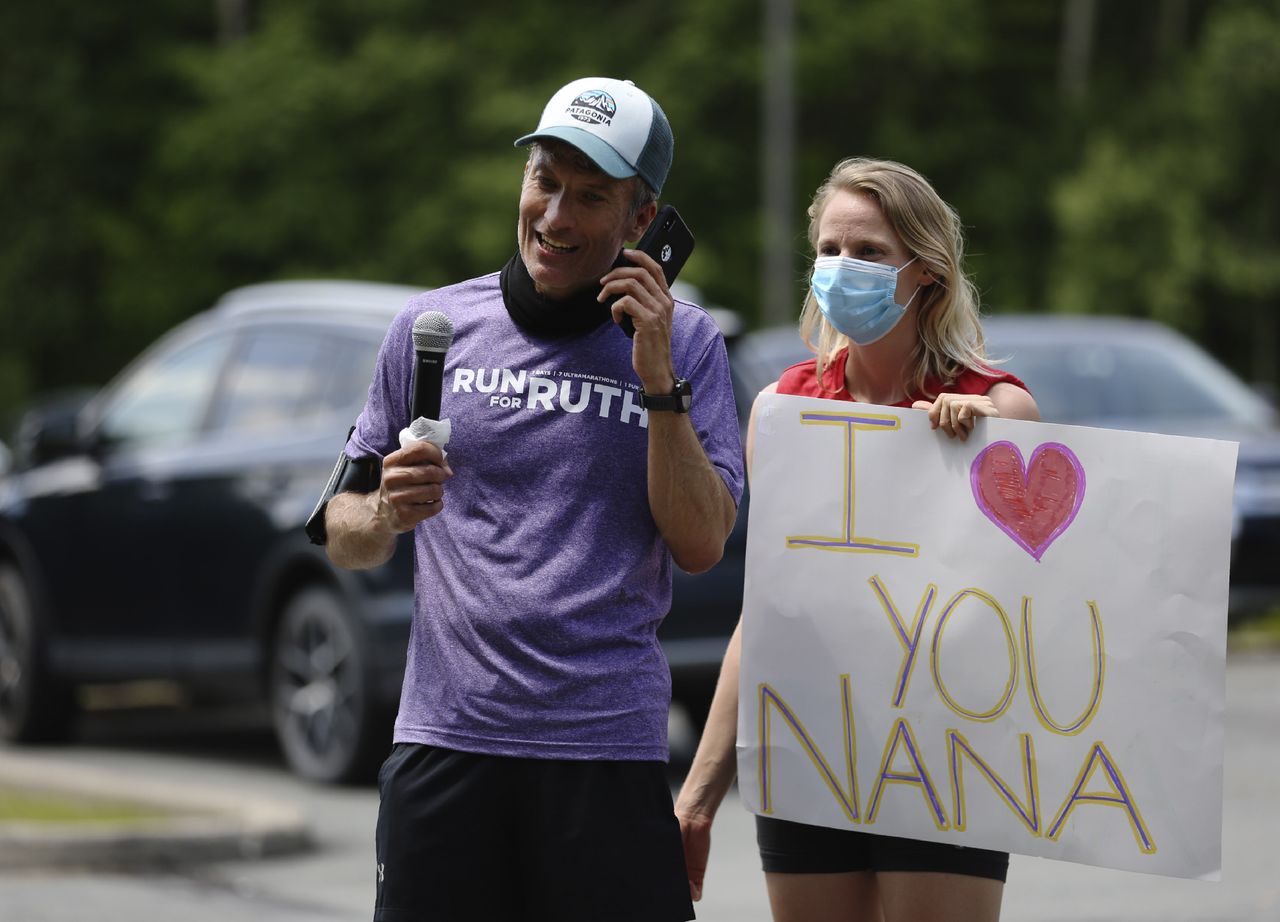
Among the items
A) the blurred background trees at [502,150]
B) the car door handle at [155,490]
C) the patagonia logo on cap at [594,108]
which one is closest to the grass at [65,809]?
the car door handle at [155,490]

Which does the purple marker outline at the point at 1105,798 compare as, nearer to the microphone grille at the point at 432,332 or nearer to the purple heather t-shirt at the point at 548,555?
the purple heather t-shirt at the point at 548,555

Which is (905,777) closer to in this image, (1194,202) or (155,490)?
(155,490)

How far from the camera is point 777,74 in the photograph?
99.1 feet

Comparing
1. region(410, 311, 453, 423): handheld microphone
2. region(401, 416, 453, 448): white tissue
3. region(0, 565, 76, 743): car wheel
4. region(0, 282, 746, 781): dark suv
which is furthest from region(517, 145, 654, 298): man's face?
region(0, 565, 76, 743): car wheel

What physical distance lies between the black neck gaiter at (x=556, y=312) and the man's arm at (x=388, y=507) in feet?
1.00

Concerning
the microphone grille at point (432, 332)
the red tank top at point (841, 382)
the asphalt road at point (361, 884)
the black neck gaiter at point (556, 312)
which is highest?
the black neck gaiter at point (556, 312)

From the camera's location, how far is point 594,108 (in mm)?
3539

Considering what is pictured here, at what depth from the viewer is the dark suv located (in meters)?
8.98

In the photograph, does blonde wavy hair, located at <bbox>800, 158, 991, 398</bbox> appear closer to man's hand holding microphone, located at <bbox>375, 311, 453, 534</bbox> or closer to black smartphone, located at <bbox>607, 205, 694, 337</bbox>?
black smartphone, located at <bbox>607, 205, 694, 337</bbox>

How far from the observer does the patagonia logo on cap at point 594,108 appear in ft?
11.6

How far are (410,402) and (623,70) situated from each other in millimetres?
34404

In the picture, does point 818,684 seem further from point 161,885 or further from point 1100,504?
point 161,885

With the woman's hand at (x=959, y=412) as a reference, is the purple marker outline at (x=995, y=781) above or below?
below

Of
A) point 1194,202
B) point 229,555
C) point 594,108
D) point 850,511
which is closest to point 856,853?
point 850,511
